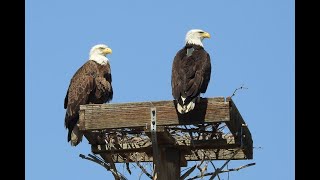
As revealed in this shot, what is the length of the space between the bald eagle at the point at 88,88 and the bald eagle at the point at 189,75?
144 cm

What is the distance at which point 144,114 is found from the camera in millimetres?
4828

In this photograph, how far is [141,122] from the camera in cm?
480

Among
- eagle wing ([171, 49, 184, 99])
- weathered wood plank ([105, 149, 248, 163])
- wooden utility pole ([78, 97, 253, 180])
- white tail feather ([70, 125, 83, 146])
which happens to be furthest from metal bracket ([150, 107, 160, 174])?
white tail feather ([70, 125, 83, 146])

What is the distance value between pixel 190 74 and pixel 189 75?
3 centimetres

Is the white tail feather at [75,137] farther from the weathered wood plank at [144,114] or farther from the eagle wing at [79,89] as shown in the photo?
the weathered wood plank at [144,114]

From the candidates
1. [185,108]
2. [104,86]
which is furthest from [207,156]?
[104,86]

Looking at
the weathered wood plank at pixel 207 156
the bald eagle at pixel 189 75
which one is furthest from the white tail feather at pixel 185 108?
the weathered wood plank at pixel 207 156

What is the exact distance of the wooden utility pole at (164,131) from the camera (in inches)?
187

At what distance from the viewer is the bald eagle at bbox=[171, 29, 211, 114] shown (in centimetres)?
489

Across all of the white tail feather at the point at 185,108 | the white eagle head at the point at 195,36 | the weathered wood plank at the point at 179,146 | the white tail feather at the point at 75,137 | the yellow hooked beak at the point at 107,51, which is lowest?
the weathered wood plank at the point at 179,146
